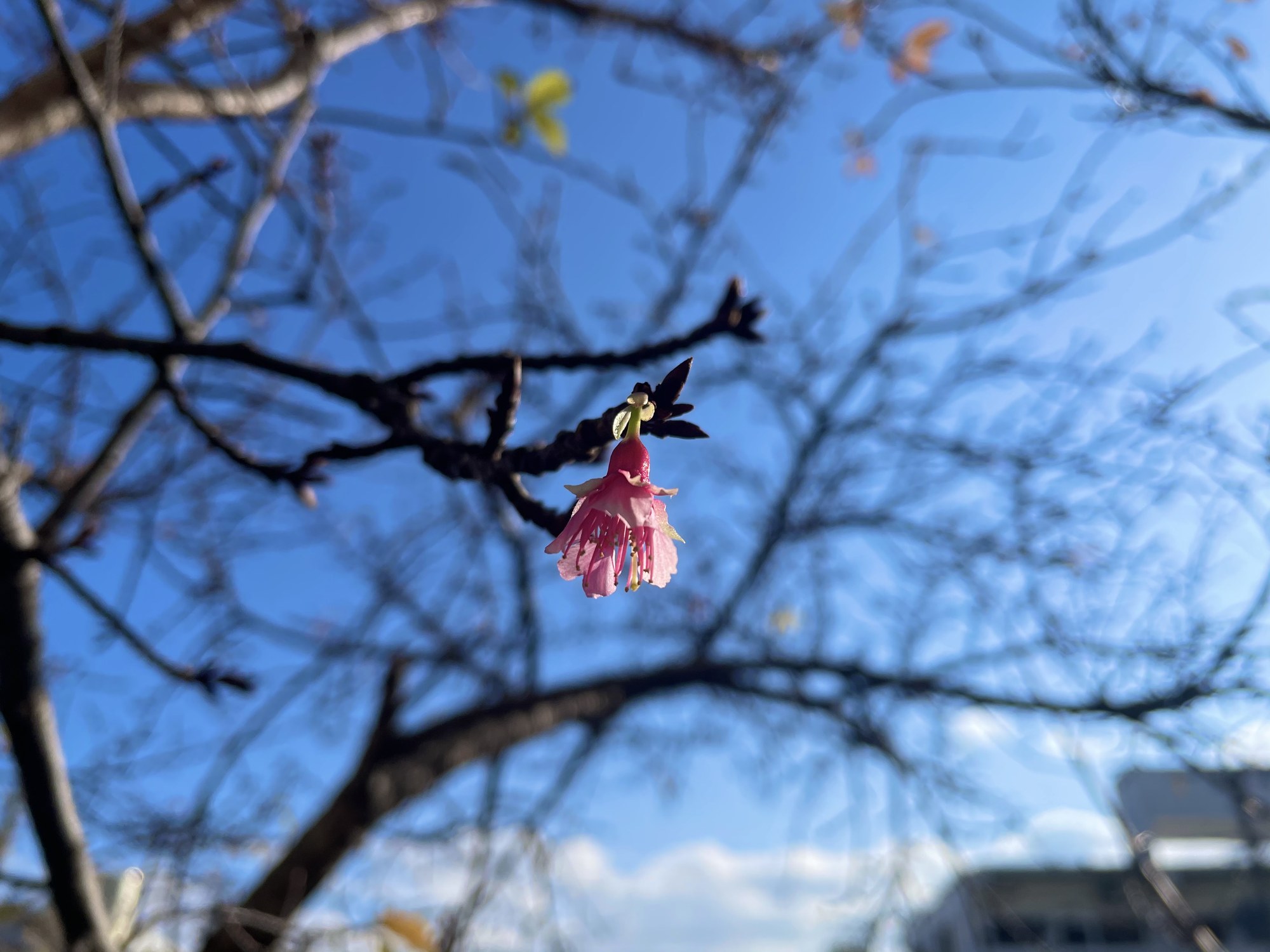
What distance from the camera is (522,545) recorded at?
15.4ft

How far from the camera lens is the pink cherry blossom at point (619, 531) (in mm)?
728

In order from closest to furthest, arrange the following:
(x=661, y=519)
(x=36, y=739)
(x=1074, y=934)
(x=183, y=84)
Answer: (x=661, y=519), (x=36, y=739), (x=183, y=84), (x=1074, y=934)

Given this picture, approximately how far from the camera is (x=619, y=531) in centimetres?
81

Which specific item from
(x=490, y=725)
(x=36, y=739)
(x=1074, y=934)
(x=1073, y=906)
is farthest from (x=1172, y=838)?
(x=1074, y=934)

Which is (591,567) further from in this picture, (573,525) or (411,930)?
(411,930)

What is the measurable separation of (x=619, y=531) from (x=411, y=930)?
182 centimetres

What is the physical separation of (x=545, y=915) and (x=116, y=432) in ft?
8.83

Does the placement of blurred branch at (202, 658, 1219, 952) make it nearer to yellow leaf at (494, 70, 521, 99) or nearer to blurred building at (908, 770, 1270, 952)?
blurred building at (908, 770, 1270, 952)

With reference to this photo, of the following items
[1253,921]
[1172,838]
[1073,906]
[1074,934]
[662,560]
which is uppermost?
Result: [662,560]

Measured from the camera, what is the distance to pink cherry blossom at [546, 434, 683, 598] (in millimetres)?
728

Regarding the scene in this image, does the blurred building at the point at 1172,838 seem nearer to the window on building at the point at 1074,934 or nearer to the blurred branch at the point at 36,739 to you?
the blurred branch at the point at 36,739

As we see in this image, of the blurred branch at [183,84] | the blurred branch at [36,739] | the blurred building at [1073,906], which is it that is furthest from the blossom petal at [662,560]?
the blurred building at [1073,906]

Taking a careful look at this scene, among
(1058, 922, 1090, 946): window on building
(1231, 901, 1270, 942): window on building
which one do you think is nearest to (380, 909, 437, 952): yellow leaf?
(1231, 901, 1270, 942): window on building

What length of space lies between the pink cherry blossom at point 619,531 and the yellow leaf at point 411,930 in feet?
5.69
